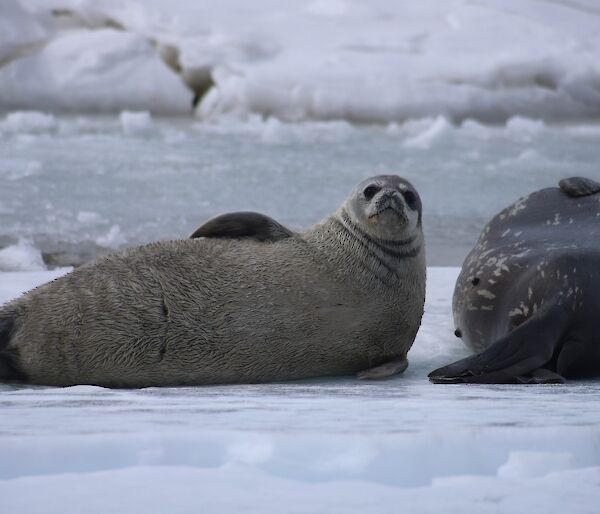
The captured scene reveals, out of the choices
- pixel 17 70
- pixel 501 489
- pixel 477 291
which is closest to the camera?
pixel 501 489

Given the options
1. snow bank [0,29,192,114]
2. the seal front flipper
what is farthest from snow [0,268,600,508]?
snow bank [0,29,192,114]

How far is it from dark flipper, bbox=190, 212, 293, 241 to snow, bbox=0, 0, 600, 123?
6.77 m

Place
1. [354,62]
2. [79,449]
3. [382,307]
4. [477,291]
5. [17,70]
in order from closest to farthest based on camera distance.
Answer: [79,449] → [382,307] → [477,291] → [17,70] → [354,62]

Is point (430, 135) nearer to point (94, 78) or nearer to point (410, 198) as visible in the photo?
point (94, 78)

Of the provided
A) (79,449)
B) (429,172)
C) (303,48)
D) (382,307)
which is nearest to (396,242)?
(382,307)

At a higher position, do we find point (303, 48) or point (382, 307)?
point (303, 48)

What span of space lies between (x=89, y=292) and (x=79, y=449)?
1.36 m

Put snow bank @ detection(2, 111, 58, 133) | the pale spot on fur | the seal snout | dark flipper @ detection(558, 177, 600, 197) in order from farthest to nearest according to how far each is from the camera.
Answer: snow bank @ detection(2, 111, 58, 133), dark flipper @ detection(558, 177, 600, 197), the pale spot on fur, the seal snout

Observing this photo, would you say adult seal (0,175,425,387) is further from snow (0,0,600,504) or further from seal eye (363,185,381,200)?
snow (0,0,600,504)

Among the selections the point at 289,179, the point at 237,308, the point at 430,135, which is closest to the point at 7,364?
the point at 237,308

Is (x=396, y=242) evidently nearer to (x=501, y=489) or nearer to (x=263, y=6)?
(x=501, y=489)

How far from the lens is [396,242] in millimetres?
3408

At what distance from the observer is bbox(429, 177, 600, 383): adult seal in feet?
9.92

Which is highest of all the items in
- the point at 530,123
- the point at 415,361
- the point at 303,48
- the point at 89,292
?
the point at 303,48
